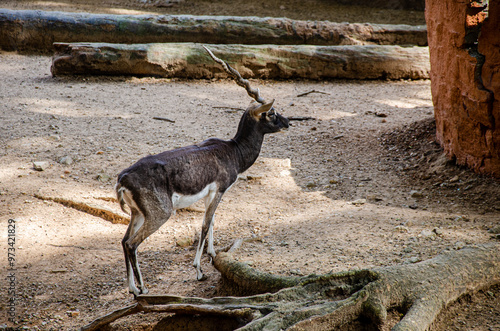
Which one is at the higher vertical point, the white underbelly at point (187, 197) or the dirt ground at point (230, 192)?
the white underbelly at point (187, 197)

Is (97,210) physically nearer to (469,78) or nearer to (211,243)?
(211,243)

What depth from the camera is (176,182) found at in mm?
3879

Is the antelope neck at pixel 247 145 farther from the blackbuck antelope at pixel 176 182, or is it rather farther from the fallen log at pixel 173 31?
the fallen log at pixel 173 31

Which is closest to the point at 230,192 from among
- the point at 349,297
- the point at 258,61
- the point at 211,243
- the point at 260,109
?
the point at 211,243

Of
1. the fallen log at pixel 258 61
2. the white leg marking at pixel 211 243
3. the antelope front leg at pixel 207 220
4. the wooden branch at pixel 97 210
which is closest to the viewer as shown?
the antelope front leg at pixel 207 220

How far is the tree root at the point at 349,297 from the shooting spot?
288 centimetres

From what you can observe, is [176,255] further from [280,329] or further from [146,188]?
[280,329]

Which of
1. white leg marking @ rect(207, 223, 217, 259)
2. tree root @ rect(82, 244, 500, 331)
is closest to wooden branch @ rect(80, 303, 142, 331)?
tree root @ rect(82, 244, 500, 331)

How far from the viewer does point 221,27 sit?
11.8m

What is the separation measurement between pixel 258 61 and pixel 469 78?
5711mm

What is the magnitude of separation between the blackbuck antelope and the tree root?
→ 25.0 inches

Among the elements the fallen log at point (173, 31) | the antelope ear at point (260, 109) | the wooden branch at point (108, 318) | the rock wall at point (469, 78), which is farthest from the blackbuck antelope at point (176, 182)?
the fallen log at point (173, 31)

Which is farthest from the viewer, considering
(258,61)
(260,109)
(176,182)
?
(258,61)

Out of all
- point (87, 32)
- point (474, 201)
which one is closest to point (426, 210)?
point (474, 201)
